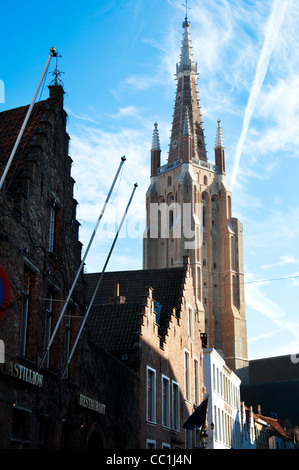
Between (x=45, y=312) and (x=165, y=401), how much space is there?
11462 mm

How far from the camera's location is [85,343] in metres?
18.3

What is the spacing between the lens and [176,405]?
2747 centimetres

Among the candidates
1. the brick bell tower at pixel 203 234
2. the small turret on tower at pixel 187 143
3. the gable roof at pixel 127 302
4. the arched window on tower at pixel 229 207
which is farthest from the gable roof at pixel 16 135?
the small turret on tower at pixel 187 143

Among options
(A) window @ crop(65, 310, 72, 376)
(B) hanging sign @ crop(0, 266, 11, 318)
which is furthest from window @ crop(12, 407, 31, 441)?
(A) window @ crop(65, 310, 72, 376)

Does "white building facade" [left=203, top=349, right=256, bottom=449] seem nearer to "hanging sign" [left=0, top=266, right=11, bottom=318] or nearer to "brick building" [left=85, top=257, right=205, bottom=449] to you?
"brick building" [left=85, top=257, right=205, bottom=449]

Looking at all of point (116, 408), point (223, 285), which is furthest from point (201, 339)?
point (223, 285)

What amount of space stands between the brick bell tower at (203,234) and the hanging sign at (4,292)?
7591cm

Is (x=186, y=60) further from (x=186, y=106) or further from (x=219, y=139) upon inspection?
(x=219, y=139)

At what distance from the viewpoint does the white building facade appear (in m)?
38.1

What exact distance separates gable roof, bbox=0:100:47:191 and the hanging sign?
2966mm

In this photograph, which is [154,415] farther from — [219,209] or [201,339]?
[219,209]

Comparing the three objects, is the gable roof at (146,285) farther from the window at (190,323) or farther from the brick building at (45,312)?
the brick building at (45,312)
